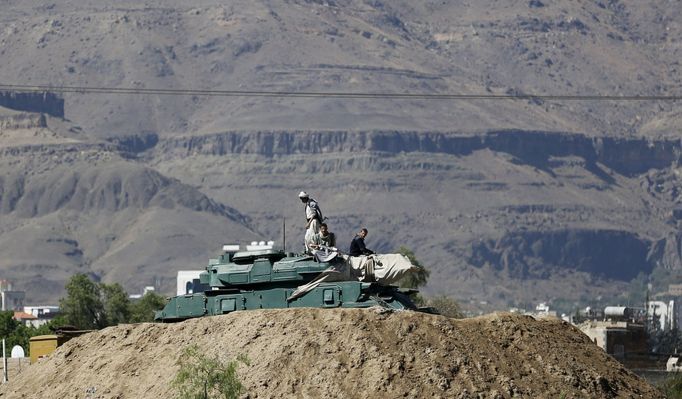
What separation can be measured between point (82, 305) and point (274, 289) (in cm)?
11451

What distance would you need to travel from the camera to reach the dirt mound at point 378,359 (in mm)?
43062

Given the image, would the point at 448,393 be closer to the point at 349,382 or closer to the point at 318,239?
the point at 349,382

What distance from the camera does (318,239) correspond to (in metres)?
47.7

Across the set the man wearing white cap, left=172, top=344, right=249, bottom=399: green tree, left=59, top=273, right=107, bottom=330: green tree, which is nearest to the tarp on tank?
the man wearing white cap

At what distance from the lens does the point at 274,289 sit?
1865 inches

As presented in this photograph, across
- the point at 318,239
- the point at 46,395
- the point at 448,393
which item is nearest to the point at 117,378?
the point at 46,395

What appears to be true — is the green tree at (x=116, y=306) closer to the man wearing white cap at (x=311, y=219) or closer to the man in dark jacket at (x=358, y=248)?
the man wearing white cap at (x=311, y=219)

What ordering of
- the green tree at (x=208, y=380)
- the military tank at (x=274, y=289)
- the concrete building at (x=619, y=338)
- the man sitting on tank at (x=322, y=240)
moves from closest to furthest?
the green tree at (x=208, y=380), the military tank at (x=274, y=289), the man sitting on tank at (x=322, y=240), the concrete building at (x=619, y=338)

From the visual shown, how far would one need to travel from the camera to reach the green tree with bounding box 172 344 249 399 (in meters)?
42.2

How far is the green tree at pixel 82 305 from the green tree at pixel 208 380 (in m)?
112

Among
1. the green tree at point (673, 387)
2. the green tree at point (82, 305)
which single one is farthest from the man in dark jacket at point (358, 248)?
the green tree at point (82, 305)

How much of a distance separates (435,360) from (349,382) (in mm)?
1811

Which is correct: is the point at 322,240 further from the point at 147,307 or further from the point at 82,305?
the point at 147,307

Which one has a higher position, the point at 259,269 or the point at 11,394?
the point at 259,269
